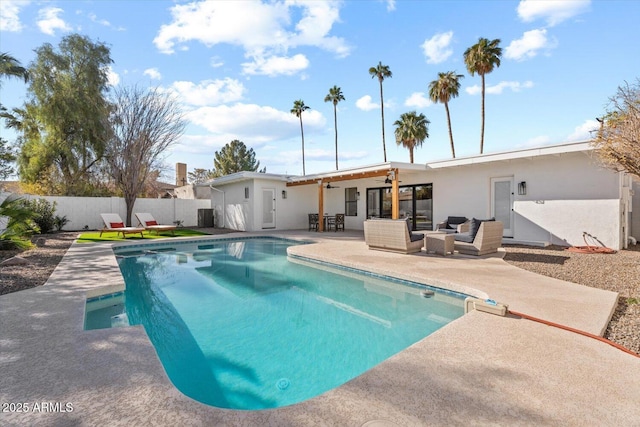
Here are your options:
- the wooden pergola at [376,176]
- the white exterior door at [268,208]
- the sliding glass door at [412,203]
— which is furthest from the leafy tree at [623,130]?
the white exterior door at [268,208]

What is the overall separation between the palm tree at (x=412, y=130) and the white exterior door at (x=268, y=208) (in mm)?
11856

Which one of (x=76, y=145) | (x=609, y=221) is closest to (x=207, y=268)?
(x=609, y=221)

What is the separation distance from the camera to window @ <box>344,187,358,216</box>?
16.0 meters

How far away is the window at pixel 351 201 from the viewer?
16016 mm

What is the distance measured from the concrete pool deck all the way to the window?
12115 millimetres

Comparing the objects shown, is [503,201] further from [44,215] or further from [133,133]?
[44,215]

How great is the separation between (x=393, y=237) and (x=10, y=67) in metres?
15.7

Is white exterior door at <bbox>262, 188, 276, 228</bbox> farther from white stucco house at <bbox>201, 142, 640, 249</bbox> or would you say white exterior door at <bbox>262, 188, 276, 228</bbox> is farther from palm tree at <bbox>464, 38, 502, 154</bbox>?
palm tree at <bbox>464, 38, 502, 154</bbox>

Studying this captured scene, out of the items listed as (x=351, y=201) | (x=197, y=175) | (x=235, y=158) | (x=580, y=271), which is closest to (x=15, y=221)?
(x=580, y=271)

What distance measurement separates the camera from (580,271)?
19.4 feet

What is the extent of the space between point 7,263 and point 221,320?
5699 mm

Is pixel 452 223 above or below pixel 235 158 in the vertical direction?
below

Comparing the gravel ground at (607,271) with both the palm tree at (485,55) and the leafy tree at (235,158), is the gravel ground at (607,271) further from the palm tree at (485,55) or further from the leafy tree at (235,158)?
Answer: the leafy tree at (235,158)

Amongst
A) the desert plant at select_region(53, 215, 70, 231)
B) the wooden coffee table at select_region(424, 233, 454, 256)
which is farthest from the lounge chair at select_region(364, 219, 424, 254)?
the desert plant at select_region(53, 215, 70, 231)
